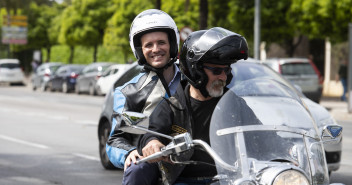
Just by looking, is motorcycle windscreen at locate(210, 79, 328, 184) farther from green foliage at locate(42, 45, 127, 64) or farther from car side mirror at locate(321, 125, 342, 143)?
green foliage at locate(42, 45, 127, 64)

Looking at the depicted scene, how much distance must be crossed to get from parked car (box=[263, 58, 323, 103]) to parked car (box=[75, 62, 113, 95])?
40.4 feet

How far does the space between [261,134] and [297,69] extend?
19.8 m

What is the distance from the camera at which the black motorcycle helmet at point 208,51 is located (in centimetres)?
355

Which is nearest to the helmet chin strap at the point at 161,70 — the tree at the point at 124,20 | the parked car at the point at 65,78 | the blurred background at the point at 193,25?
the blurred background at the point at 193,25

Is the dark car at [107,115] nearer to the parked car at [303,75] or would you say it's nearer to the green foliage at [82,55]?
the parked car at [303,75]

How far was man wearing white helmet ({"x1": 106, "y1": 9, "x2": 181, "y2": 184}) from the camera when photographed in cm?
411

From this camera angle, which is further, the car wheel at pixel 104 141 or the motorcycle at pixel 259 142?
the car wheel at pixel 104 141

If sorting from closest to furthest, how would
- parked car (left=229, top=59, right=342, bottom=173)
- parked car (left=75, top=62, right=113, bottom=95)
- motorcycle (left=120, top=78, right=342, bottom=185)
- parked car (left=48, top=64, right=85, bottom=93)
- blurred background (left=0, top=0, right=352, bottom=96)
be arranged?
motorcycle (left=120, top=78, right=342, bottom=185) → parked car (left=229, top=59, right=342, bottom=173) → blurred background (left=0, top=0, right=352, bottom=96) → parked car (left=75, top=62, right=113, bottom=95) → parked car (left=48, top=64, right=85, bottom=93)

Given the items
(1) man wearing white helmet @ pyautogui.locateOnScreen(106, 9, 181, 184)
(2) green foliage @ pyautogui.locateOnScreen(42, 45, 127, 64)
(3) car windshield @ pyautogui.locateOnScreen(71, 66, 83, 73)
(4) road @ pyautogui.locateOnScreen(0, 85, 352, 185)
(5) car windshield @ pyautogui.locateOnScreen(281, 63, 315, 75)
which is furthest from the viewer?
(2) green foliage @ pyautogui.locateOnScreen(42, 45, 127, 64)

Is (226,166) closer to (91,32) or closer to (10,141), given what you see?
(10,141)

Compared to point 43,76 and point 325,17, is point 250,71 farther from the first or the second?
point 43,76

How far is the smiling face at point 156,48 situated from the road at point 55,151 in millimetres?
4742

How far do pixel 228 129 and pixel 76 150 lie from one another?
917 centimetres

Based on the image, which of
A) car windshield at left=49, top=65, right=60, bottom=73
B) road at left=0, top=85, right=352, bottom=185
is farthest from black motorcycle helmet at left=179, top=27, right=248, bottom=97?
car windshield at left=49, top=65, right=60, bottom=73
